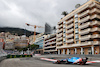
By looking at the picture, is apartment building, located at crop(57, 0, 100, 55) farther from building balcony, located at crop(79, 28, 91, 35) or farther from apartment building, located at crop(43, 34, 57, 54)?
apartment building, located at crop(43, 34, 57, 54)

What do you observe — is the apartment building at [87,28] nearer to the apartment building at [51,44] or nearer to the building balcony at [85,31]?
the building balcony at [85,31]

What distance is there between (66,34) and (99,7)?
24177 mm

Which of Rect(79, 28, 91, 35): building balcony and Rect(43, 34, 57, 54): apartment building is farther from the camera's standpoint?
Rect(43, 34, 57, 54): apartment building

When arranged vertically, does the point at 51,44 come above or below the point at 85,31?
below

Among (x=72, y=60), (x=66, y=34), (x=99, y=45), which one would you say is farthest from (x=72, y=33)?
(x=72, y=60)

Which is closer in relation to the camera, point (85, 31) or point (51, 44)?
point (85, 31)

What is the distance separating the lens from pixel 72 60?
16.9 m

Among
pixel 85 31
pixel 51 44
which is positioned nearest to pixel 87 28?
pixel 85 31

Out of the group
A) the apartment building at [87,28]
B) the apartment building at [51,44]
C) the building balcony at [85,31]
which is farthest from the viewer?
the apartment building at [51,44]

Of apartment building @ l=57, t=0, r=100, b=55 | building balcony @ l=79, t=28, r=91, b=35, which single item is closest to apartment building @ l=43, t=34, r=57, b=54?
apartment building @ l=57, t=0, r=100, b=55

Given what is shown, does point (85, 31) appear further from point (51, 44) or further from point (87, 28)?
point (51, 44)

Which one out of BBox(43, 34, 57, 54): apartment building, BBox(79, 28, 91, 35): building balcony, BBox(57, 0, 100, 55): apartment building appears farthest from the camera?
BBox(43, 34, 57, 54): apartment building

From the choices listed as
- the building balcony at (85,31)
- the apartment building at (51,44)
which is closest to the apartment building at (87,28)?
the building balcony at (85,31)

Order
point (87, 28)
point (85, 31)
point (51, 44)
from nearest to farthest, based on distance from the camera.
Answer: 1. point (85, 31)
2. point (87, 28)
3. point (51, 44)
